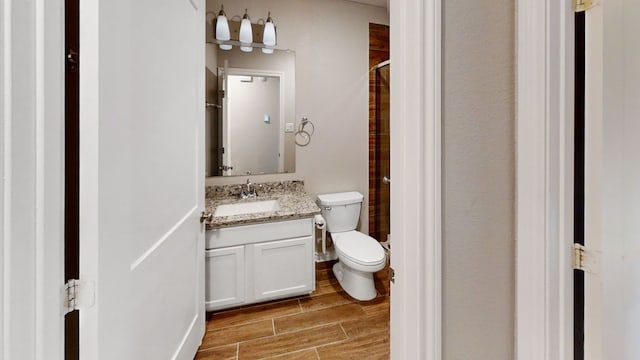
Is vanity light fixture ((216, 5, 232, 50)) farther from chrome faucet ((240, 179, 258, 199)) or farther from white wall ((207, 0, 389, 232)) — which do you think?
chrome faucet ((240, 179, 258, 199))

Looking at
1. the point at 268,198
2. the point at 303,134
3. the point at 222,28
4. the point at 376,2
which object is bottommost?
the point at 268,198

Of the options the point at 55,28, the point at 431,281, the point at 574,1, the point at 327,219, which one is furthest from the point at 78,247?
the point at 327,219

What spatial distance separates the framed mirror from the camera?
7.82 ft

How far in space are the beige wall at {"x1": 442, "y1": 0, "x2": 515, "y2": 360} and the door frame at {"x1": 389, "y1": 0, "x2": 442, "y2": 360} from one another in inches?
1.8

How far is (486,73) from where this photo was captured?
0.84 m

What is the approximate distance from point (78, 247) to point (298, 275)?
1588 mm

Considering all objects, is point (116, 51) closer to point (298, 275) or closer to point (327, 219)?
point (298, 275)

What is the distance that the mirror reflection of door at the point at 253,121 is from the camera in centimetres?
244

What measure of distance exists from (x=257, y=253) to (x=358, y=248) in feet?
2.56

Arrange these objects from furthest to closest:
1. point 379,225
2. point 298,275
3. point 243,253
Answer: point 379,225, point 298,275, point 243,253

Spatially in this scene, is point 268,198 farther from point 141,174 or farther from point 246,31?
point 141,174

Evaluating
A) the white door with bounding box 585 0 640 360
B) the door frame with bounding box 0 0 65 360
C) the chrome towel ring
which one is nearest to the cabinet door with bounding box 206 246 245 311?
the chrome towel ring

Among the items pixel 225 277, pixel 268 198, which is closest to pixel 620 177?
pixel 225 277

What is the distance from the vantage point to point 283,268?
210 centimetres
